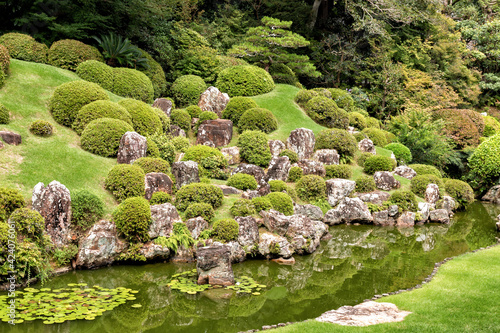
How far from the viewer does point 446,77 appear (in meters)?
32.3

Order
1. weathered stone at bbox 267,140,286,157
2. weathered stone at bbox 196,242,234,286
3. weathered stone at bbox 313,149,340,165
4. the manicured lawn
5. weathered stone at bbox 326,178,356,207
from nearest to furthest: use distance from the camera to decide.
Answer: the manicured lawn → weathered stone at bbox 196,242,234,286 → weathered stone at bbox 326,178,356,207 → weathered stone at bbox 267,140,286,157 → weathered stone at bbox 313,149,340,165

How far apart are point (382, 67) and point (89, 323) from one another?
93.2 ft

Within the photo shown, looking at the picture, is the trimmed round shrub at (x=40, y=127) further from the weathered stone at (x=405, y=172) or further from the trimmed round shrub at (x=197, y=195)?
the weathered stone at (x=405, y=172)

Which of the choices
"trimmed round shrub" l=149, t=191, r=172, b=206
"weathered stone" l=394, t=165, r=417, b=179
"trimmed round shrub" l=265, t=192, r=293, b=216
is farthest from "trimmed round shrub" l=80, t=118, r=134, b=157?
"weathered stone" l=394, t=165, r=417, b=179

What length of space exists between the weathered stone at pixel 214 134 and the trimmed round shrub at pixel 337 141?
15.7ft

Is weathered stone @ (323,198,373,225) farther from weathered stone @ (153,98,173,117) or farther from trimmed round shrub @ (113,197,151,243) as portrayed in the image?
weathered stone @ (153,98,173,117)

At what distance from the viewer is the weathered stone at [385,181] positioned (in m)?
18.9

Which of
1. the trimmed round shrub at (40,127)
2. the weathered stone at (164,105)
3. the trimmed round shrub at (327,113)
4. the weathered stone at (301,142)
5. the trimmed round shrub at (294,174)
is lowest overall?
the trimmed round shrub at (40,127)

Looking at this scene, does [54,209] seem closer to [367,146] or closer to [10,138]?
[10,138]

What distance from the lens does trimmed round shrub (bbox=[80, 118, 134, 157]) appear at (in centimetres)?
1433

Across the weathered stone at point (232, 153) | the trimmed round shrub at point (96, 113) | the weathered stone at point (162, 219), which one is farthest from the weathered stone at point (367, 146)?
the weathered stone at point (162, 219)

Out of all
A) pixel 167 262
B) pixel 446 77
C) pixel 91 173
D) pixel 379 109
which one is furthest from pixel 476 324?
pixel 446 77

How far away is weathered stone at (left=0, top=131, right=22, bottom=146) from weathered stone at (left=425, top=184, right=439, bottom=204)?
17.6m

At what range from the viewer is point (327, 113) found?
22594mm
